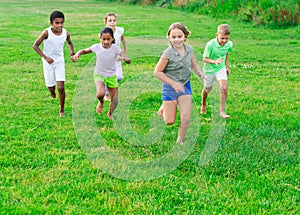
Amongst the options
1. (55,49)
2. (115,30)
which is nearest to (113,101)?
(55,49)

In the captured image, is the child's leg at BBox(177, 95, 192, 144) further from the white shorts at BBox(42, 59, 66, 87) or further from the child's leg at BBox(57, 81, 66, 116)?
the white shorts at BBox(42, 59, 66, 87)

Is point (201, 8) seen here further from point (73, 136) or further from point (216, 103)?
point (73, 136)

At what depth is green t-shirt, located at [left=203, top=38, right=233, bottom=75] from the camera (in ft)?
24.6

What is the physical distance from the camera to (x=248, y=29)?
19438mm

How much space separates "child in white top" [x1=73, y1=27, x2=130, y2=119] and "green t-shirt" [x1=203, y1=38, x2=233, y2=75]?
1217 mm

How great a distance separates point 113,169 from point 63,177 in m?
0.54

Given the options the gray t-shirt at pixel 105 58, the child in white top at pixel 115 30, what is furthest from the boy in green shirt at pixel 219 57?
the child in white top at pixel 115 30

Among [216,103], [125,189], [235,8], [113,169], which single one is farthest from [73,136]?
[235,8]

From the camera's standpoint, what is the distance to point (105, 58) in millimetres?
7367

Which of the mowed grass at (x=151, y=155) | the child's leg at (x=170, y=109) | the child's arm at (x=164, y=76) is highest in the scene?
the child's arm at (x=164, y=76)

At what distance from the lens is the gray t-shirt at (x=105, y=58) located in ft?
24.1

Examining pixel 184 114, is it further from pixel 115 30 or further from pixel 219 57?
pixel 115 30

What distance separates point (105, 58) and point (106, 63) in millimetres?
85

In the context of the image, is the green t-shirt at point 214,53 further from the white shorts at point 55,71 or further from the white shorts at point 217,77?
the white shorts at point 55,71
